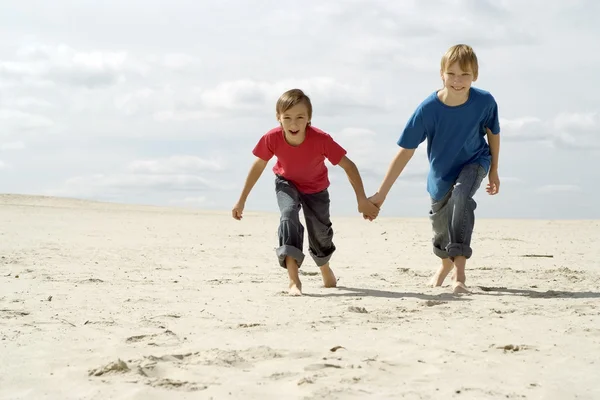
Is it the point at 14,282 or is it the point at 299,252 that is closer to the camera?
the point at 299,252

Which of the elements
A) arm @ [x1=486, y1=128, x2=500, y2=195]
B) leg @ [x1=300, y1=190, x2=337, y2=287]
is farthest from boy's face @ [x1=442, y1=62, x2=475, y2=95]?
leg @ [x1=300, y1=190, x2=337, y2=287]

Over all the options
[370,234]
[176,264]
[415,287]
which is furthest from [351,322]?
[370,234]

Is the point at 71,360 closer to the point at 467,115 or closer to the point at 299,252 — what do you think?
the point at 299,252

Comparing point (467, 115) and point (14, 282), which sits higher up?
point (467, 115)

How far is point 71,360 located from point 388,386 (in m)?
1.45

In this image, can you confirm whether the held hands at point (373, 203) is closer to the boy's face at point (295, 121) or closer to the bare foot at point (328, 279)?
the bare foot at point (328, 279)

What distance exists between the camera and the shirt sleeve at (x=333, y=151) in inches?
227

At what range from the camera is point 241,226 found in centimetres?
1403

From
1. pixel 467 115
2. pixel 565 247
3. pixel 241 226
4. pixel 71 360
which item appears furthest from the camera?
pixel 241 226

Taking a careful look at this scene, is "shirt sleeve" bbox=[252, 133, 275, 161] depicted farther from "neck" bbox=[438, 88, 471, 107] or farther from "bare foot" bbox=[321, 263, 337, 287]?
"neck" bbox=[438, 88, 471, 107]

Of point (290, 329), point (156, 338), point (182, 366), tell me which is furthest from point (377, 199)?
point (182, 366)

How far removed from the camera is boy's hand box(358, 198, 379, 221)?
582 centimetres

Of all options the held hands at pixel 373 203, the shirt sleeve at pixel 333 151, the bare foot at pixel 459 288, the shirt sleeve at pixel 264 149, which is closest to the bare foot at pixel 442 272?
the bare foot at pixel 459 288

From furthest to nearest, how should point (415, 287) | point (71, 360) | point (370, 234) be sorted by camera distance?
point (370, 234) → point (415, 287) → point (71, 360)
